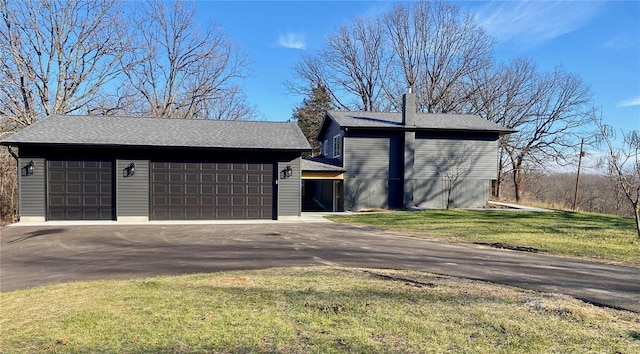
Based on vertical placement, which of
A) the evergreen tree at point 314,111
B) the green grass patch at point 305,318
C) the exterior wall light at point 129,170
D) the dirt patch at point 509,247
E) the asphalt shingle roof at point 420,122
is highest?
the evergreen tree at point 314,111

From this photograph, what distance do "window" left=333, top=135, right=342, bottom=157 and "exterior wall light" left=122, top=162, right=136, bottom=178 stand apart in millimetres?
10304

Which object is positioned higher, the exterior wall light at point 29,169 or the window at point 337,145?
the window at point 337,145

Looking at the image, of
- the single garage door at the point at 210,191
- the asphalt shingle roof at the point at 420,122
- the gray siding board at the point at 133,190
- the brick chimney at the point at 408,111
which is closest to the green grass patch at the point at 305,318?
the single garage door at the point at 210,191

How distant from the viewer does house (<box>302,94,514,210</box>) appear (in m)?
20.0

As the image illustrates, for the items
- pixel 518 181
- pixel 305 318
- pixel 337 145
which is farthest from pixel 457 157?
pixel 305 318

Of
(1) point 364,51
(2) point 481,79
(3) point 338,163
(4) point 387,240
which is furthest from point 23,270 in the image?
(2) point 481,79

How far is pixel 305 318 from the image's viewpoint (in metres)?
3.96

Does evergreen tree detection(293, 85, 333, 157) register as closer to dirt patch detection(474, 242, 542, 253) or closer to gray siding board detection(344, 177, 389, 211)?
gray siding board detection(344, 177, 389, 211)

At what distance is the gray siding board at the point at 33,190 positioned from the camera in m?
14.0

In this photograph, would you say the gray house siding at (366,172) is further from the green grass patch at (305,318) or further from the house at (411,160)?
the green grass patch at (305,318)

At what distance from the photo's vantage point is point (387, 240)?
1059cm

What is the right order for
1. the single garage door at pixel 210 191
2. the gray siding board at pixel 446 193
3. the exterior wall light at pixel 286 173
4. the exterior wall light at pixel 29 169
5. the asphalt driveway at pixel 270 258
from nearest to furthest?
1. the asphalt driveway at pixel 270 258
2. the exterior wall light at pixel 29 169
3. the single garage door at pixel 210 191
4. the exterior wall light at pixel 286 173
5. the gray siding board at pixel 446 193

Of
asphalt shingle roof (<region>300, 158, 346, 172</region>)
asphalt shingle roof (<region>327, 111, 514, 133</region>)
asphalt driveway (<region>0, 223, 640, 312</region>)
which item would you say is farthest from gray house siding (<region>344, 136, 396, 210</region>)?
asphalt driveway (<region>0, 223, 640, 312</region>)

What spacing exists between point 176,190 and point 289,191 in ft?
15.0
